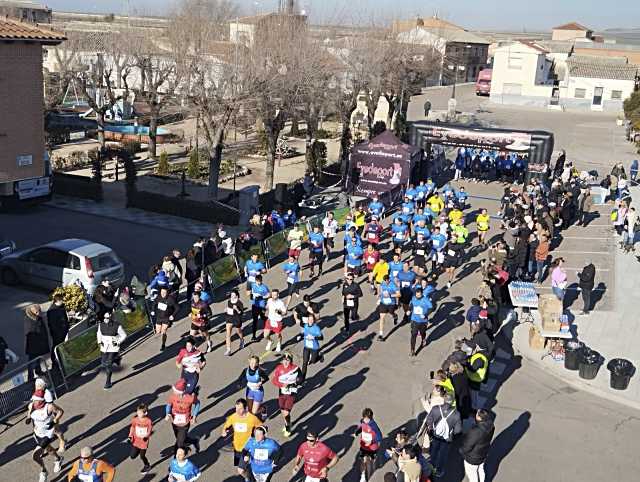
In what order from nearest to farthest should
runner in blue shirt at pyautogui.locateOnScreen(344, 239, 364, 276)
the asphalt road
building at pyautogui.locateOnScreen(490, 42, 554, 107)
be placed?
the asphalt road
runner in blue shirt at pyautogui.locateOnScreen(344, 239, 364, 276)
building at pyautogui.locateOnScreen(490, 42, 554, 107)

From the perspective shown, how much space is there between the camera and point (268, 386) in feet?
46.2

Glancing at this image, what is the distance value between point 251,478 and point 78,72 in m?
40.0

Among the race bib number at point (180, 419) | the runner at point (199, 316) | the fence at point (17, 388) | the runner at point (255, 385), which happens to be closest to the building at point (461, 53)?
the runner at point (199, 316)

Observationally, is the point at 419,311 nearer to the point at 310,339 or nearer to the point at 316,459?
the point at 310,339

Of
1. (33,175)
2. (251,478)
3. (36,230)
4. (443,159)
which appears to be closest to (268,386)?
(251,478)

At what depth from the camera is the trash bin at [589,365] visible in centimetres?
1483

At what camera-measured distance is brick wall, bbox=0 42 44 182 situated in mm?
20156

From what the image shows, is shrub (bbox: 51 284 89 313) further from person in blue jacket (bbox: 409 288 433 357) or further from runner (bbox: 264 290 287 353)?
person in blue jacket (bbox: 409 288 433 357)

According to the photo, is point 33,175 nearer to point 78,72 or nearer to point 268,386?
point 268,386

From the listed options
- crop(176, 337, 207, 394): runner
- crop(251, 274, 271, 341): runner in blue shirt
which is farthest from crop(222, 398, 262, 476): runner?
crop(251, 274, 271, 341): runner in blue shirt

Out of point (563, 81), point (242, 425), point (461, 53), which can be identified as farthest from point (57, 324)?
point (461, 53)

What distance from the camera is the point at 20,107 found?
20.8 metres

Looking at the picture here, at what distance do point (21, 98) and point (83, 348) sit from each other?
31.8 feet

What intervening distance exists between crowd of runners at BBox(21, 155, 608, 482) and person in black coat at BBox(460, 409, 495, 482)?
14 mm
